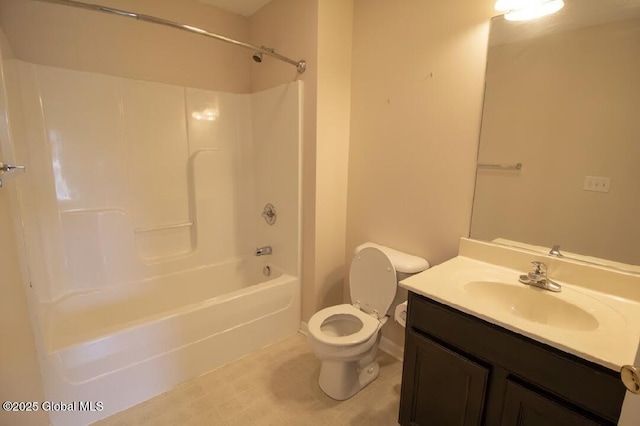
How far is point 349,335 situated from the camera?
1780 mm

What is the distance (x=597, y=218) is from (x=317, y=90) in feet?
5.33

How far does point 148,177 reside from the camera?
2.27m

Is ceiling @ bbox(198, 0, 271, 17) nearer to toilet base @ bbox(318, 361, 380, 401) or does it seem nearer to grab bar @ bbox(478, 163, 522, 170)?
grab bar @ bbox(478, 163, 522, 170)

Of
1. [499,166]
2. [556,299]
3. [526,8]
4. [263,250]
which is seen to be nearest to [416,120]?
[499,166]

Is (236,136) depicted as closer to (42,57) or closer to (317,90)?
(317,90)

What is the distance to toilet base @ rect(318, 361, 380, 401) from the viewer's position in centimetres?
169

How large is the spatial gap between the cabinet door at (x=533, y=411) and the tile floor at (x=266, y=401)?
2.40ft

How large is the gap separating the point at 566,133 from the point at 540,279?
25.3 inches

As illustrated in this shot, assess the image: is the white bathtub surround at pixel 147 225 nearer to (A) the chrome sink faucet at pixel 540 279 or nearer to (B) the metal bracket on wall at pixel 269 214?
(B) the metal bracket on wall at pixel 269 214

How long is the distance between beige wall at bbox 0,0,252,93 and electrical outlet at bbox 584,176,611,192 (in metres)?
2.49

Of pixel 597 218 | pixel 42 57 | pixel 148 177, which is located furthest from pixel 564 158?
pixel 42 57

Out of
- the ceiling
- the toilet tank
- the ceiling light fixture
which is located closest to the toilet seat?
the toilet tank

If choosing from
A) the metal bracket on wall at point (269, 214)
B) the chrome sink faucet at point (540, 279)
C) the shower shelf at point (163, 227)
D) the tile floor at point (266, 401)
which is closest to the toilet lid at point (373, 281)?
the tile floor at point (266, 401)

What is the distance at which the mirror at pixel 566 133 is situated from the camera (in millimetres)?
1168
